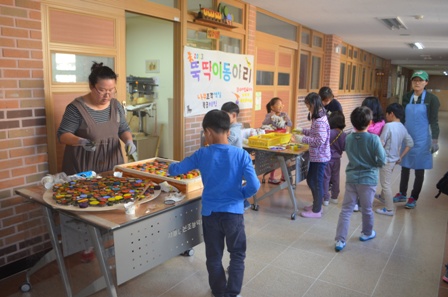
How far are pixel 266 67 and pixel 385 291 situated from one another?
14.3 feet

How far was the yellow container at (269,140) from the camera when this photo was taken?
4076 mm

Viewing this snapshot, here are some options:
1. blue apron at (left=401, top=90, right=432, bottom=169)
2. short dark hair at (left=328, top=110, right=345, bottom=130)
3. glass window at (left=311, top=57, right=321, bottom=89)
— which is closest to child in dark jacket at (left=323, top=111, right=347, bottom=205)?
short dark hair at (left=328, top=110, right=345, bottom=130)

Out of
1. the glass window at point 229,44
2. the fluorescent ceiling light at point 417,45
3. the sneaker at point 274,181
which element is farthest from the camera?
the fluorescent ceiling light at point 417,45

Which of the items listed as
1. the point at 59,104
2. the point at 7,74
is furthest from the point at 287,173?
the point at 7,74

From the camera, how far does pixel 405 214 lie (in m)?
4.35

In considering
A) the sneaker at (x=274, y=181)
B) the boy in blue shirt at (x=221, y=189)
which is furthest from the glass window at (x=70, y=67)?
the sneaker at (x=274, y=181)

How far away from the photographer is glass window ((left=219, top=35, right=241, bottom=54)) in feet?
16.7

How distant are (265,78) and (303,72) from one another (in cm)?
180

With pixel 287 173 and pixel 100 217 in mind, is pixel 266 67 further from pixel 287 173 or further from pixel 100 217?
pixel 100 217

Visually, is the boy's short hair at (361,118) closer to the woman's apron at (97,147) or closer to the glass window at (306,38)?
the woman's apron at (97,147)

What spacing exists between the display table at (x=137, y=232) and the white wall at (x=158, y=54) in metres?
3.58

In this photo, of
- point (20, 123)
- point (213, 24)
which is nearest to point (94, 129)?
point (20, 123)

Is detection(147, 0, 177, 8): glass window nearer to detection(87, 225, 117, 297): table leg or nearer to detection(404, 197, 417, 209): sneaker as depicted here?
detection(87, 225, 117, 297): table leg

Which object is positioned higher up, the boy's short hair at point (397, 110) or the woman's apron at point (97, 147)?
the boy's short hair at point (397, 110)
